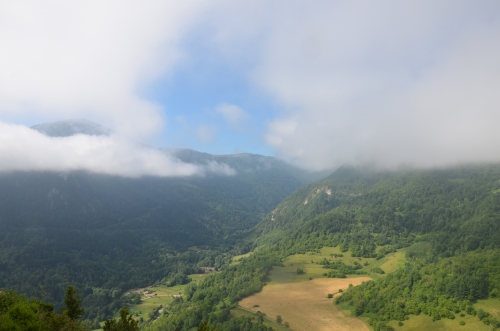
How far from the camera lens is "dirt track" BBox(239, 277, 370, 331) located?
265ft

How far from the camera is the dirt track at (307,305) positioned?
265 ft

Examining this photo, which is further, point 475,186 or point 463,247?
point 475,186

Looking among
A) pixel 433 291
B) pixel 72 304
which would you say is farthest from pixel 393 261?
pixel 72 304

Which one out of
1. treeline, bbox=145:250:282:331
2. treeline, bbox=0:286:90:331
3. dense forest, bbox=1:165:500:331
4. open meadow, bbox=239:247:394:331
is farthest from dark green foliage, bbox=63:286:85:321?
open meadow, bbox=239:247:394:331

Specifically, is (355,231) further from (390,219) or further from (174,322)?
(174,322)

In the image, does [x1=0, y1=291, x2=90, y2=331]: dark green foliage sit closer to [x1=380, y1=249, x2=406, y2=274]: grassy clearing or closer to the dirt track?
the dirt track

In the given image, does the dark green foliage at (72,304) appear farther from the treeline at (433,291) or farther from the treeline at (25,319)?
the treeline at (433,291)

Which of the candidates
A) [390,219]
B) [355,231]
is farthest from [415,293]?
[390,219]

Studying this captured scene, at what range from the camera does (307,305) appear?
3661 inches

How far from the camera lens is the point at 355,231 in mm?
188250

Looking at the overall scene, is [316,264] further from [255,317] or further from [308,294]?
[255,317]

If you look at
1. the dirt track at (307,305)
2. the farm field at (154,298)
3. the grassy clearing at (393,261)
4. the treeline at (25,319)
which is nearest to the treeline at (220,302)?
the dirt track at (307,305)

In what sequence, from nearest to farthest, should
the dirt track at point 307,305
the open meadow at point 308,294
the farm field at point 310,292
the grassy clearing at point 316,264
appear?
1. the dirt track at point 307,305
2. the open meadow at point 308,294
3. the farm field at point 310,292
4. the grassy clearing at point 316,264

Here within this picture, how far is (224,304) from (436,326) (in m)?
66.0
